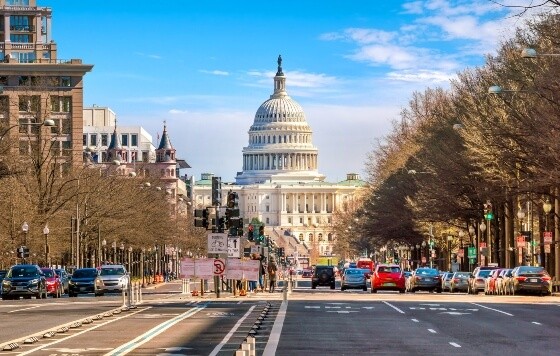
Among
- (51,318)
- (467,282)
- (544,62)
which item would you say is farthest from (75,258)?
(51,318)

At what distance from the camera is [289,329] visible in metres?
36.8

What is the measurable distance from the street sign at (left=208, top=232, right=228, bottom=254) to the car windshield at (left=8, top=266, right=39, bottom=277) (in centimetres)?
1253

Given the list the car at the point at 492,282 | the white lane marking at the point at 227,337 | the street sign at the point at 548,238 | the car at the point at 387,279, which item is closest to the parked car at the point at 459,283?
the car at the point at 387,279

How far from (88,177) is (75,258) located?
22.3 feet

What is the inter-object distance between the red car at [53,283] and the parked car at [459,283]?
21843 millimetres

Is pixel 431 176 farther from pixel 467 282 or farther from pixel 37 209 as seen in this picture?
pixel 37 209

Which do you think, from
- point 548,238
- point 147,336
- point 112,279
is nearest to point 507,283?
point 548,238

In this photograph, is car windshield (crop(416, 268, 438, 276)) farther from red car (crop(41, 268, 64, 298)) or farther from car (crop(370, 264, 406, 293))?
red car (crop(41, 268, 64, 298))

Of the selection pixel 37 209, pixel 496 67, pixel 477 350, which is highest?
pixel 496 67

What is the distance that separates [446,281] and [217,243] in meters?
30.3

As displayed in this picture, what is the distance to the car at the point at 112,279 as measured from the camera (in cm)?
7771

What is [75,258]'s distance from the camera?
111 meters

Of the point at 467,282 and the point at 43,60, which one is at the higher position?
the point at 43,60

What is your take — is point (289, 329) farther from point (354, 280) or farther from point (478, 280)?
point (354, 280)
